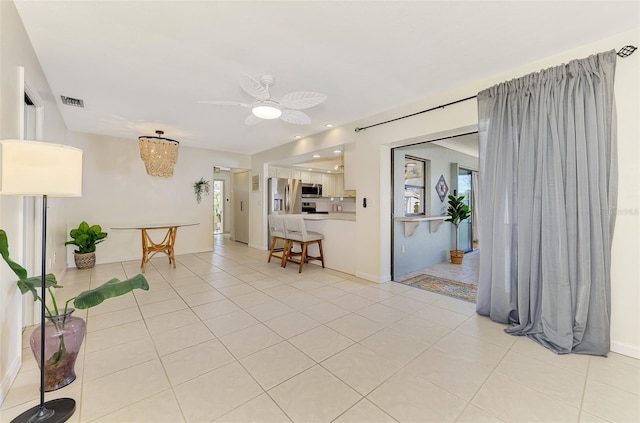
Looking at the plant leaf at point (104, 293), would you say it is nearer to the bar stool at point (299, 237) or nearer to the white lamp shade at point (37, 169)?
the white lamp shade at point (37, 169)

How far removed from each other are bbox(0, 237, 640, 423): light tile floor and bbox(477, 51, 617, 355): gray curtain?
0.89ft

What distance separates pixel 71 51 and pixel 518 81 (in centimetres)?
399

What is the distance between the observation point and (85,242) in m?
4.48

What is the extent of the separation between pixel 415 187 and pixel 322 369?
403cm

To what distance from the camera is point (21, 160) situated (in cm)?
124

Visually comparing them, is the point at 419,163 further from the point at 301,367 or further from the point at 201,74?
the point at 301,367

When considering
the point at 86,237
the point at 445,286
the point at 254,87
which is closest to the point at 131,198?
the point at 86,237

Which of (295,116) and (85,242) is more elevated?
(295,116)

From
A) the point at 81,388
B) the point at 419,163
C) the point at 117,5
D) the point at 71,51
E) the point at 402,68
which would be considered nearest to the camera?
the point at 81,388

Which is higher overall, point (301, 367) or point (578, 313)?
point (578, 313)

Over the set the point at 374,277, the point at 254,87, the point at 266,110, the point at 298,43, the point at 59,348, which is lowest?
the point at 374,277

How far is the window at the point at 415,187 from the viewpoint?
5.02 metres

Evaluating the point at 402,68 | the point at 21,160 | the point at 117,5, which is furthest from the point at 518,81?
the point at 21,160

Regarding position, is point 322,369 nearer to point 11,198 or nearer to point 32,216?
point 11,198
